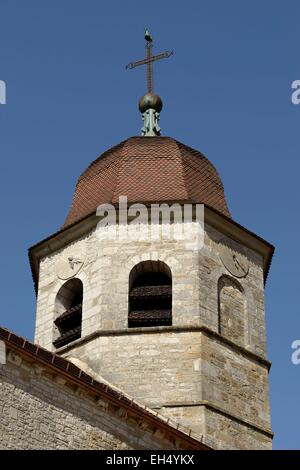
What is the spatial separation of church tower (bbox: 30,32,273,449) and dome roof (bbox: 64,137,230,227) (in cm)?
2

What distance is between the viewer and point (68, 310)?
15375 mm

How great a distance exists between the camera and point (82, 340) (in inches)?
571

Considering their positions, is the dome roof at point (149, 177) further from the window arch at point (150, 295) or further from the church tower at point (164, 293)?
Result: the window arch at point (150, 295)

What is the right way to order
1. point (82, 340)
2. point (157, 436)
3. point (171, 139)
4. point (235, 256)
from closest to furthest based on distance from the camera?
point (157, 436) → point (82, 340) → point (235, 256) → point (171, 139)

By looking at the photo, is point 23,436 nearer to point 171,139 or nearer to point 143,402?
point 143,402

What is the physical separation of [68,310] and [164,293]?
5.13 ft

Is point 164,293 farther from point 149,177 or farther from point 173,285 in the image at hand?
point 149,177

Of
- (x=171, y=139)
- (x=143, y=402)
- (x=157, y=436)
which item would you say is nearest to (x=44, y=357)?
(x=157, y=436)

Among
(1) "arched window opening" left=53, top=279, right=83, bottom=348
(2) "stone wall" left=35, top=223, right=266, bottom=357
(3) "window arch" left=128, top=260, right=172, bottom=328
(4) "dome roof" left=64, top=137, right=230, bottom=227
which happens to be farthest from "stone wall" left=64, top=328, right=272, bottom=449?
(4) "dome roof" left=64, top=137, right=230, bottom=227

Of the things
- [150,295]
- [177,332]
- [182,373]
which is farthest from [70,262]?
[182,373]

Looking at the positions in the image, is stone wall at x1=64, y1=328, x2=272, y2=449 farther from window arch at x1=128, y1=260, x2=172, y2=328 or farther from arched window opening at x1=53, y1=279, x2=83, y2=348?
arched window opening at x1=53, y1=279, x2=83, y2=348

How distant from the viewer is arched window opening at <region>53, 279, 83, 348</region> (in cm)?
1518

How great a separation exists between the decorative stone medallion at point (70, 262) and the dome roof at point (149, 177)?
0.52 meters

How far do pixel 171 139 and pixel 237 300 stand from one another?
326 cm
